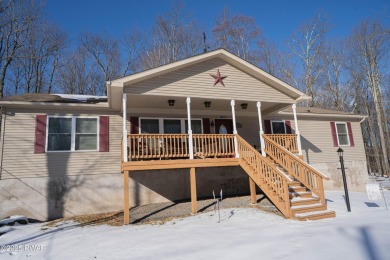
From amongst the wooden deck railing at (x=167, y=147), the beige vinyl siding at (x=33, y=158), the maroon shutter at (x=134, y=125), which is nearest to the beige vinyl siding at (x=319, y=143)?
the wooden deck railing at (x=167, y=147)

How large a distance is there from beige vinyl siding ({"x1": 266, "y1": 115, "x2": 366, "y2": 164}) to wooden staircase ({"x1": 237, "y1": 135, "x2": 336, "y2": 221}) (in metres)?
4.97

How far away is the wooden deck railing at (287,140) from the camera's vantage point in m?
10.8

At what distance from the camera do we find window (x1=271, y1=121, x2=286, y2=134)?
13843 mm

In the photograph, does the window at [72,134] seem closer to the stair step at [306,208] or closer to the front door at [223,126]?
the front door at [223,126]

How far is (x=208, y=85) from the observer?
1013 cm

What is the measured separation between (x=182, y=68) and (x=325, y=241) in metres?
7.42

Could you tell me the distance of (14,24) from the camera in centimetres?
2025

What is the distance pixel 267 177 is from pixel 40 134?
889 centimetres

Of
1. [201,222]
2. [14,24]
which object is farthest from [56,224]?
[14,24]

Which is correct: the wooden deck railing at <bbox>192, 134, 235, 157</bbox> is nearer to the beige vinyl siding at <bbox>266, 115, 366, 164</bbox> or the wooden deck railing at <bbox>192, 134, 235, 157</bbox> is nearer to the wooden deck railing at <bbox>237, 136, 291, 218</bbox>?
the wooden deck railing at <bbox>237, 136, 291, 218</bbox>

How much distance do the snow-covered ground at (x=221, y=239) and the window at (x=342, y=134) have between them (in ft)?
25.5

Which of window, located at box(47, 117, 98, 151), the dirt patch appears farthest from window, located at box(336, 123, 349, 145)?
window, located at box(47, 117, 98, 151)

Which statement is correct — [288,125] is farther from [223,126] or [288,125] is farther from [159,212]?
[159,212]

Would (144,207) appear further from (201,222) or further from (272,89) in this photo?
(272,89)
